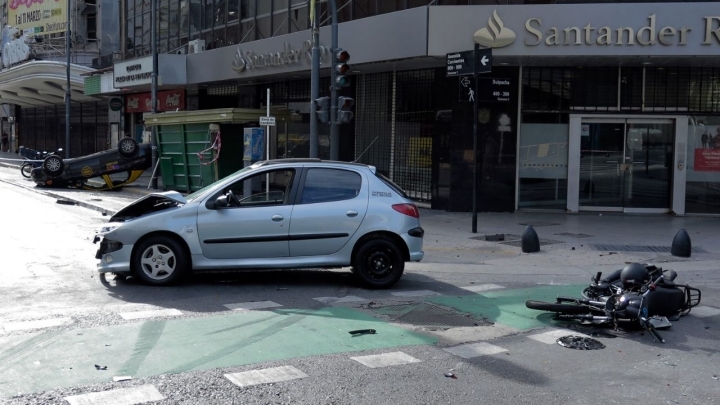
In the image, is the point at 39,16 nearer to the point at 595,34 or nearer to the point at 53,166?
the point at 53,166

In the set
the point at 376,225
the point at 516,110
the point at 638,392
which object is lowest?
the point at 638,392

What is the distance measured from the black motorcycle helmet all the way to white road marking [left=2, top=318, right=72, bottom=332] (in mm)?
5790

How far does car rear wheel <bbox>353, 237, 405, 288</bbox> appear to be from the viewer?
9742 mm

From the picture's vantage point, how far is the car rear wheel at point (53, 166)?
86.5 ft

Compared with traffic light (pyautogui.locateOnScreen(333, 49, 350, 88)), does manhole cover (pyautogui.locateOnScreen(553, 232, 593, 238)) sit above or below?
below

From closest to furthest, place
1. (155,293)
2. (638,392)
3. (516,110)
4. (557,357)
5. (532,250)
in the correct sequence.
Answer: (638,392)
(557,357)
(155,293)
(532,250)
(516,110)

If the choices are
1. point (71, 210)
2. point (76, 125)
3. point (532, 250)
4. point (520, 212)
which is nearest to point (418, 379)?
point (532, 250)

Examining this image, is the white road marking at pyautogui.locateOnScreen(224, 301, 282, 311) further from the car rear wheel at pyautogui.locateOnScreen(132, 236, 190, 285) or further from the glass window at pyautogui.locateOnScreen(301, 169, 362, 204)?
the glass window at pyautogui.locateOnScreen(301, 169, 362, 204)

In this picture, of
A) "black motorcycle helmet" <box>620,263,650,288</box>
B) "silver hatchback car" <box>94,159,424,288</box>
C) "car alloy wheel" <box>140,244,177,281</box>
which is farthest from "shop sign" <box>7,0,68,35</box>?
"black motorcycle helmet" <box>620,263,650,288</box>

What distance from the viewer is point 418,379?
19.9ft

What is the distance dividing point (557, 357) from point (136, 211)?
570 centimetres

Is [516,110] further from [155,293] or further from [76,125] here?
[76,125]

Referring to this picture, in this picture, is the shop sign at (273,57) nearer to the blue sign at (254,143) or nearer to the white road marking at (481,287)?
the blue sign at (254,143)

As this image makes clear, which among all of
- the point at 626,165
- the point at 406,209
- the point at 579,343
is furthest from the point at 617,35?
the point at 579,343
